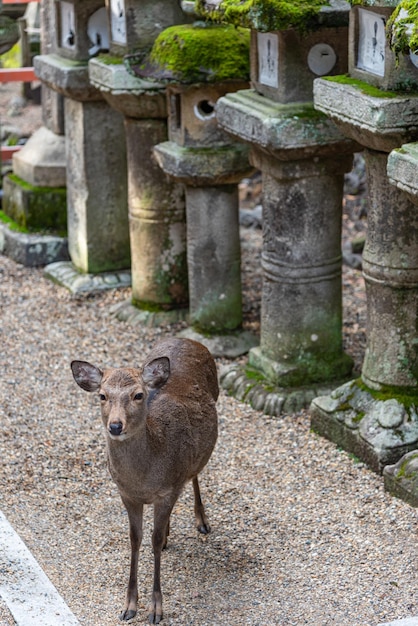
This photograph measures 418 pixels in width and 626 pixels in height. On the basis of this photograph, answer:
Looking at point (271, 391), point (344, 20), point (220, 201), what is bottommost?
point (271, 391)

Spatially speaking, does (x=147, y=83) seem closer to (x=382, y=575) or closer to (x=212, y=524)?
(x=212, y=524)

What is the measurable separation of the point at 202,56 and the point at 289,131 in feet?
3.97

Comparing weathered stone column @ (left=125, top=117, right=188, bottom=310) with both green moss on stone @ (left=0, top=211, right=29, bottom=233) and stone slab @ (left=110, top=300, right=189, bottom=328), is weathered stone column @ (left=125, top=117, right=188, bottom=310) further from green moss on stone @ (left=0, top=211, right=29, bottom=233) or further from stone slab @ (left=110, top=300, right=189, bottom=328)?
green moss on stone @ (left=0, top=211, right=29, bottom=233)

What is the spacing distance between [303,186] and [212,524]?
6.94 feet

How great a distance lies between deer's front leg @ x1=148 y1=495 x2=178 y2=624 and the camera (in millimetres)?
5094

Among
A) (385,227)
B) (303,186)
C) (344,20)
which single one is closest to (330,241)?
(303,186)

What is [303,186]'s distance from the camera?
6.88m

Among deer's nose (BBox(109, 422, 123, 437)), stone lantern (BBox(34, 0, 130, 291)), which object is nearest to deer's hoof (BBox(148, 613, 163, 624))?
deer's nose (BBox(109, 422, 123, 437))

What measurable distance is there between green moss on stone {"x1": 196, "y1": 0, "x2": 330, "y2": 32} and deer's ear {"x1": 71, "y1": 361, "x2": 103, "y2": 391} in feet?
7.62

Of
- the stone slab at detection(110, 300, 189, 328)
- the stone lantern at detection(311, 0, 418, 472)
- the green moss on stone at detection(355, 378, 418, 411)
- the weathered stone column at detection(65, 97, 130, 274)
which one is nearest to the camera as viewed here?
the stone lantern at detection(311, 0, 418, 472)

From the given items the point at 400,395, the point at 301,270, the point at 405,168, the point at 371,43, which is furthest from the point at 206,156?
the point at 405,168

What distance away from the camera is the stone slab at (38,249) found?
33.6 feet

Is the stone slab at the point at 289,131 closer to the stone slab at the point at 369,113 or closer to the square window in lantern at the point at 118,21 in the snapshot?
the stone slab at the point at 369,113

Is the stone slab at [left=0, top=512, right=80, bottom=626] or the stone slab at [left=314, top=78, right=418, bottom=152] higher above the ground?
the stone slab at [left=314, top=78, right=418, bottom=152]
